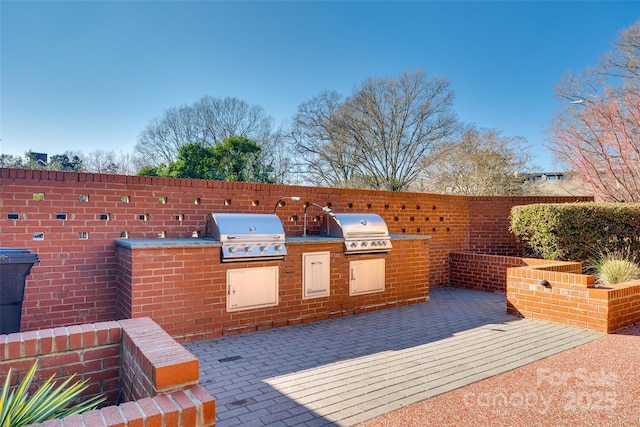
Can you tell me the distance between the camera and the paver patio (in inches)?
120

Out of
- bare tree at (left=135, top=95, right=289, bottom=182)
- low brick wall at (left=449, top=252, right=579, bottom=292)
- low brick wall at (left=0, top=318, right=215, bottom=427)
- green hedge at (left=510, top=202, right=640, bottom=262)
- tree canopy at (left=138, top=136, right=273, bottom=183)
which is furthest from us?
bare tree at (left=135, top=95, right=289, bottom=182)

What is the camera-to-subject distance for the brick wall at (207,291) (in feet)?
14.9

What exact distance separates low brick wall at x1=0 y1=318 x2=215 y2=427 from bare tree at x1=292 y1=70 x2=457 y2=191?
81.9ft

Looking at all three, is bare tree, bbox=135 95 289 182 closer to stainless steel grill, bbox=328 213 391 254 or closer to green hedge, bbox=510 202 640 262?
green hedge, bbox=510 202 640 262

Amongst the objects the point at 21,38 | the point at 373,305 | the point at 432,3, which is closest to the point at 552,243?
the point at 373,305

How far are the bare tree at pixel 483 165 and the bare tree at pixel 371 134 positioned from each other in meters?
2.61

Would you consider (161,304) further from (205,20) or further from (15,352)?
(205,20)

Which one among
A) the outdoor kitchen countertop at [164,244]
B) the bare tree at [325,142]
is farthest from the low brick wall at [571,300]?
the bare tree at [325,142]

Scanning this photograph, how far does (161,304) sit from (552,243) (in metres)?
7.59

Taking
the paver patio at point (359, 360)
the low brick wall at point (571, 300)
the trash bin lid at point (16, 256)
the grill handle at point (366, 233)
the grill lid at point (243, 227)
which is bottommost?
the paver patio at point (359, 360)

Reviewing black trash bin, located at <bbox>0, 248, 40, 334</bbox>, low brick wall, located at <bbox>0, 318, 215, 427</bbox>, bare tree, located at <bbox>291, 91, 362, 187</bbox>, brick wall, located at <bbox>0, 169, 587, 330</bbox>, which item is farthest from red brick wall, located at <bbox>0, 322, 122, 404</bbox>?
bare tree, located at <bbox>291, 91, 362, 187</bbox>

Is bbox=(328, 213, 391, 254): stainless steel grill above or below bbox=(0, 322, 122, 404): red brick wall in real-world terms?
above

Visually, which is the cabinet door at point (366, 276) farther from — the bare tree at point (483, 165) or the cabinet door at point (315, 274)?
the bare tree at point (483, 165)

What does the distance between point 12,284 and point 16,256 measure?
0.97 feet
